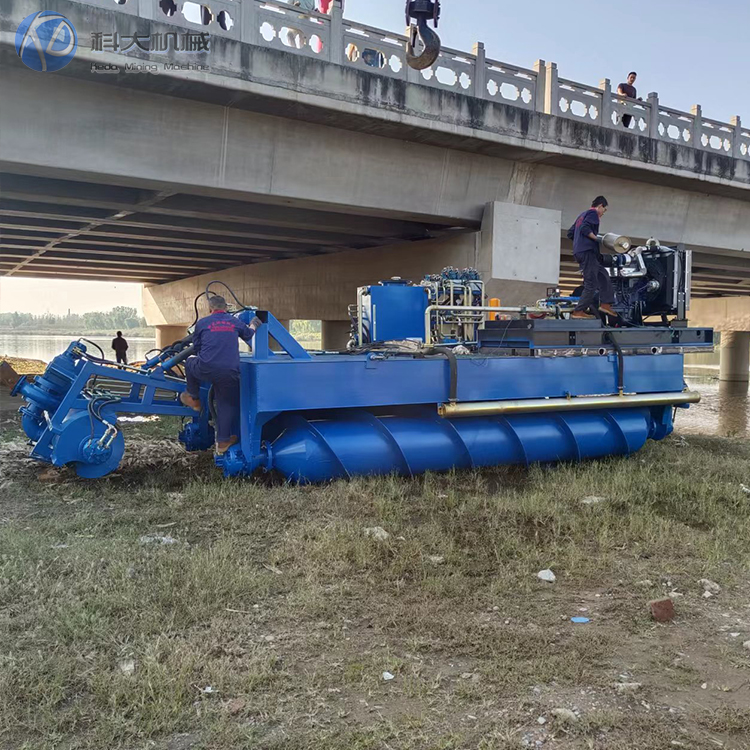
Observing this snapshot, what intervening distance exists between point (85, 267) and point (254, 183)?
1635 centimetres

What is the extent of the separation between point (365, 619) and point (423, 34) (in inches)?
368

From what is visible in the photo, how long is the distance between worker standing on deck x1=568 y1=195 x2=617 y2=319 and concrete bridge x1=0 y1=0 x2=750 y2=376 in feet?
12.8

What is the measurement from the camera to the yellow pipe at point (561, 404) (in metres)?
6.80

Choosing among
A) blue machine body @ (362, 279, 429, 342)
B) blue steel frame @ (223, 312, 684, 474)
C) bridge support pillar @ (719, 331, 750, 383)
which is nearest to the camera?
blue steel frame @ (223, 312, 684, 474)

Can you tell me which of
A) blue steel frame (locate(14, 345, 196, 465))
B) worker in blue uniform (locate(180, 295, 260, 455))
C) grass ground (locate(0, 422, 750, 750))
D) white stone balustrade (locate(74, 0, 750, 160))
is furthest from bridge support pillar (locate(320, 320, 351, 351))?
grass ground (locate(0, 422, 750, 750))

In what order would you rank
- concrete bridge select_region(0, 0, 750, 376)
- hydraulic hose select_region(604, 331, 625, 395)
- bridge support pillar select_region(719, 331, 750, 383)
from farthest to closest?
1. bridge support pillar select_region(719, 331, 750, 383)
2. concrete bridge select_region(0, 0, 750, 376)
3. hydraulic hose select_region(604, 331, 625, 395)

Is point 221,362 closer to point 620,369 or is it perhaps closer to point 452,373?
point 452,373

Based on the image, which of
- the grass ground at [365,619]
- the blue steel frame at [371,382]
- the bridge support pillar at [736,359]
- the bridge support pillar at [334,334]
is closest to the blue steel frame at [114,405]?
the grass ground at [365,619]

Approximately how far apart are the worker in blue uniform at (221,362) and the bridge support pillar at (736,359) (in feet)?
96.4

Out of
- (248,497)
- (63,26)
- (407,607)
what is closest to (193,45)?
(63,26)

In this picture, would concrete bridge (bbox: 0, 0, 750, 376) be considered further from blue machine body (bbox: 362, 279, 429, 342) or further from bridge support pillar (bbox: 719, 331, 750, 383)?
bridge support pillar (bbox: 719, 331, 750, 383)

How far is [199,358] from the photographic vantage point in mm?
6141

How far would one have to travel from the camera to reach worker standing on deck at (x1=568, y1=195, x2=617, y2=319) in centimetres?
791

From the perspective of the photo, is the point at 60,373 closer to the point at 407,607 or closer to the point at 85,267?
the point at 407,607
